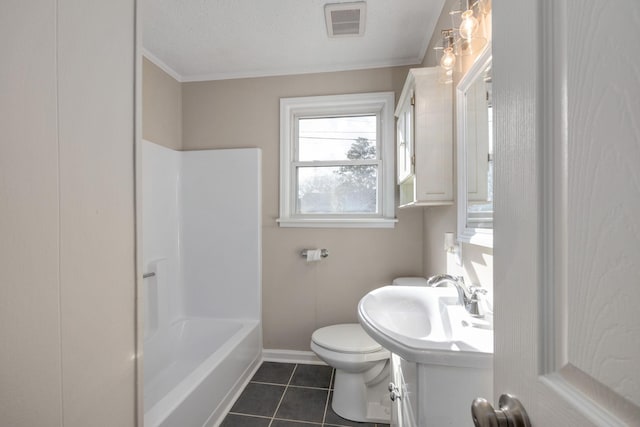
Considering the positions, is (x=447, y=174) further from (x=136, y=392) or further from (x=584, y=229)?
(x=136, y=392)

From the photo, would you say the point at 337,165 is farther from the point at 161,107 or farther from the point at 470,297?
the point at 470,297

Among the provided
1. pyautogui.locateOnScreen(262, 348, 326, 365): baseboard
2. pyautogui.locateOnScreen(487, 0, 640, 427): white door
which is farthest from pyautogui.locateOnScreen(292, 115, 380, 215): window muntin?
pyautogui.locateOnScreen(487, 0, 640, 427): white door

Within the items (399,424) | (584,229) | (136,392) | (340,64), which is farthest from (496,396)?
(340,64)

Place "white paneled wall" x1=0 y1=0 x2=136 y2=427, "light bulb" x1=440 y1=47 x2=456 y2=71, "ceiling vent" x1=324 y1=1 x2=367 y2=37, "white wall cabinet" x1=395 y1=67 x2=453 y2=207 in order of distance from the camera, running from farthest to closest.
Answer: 1. "ceiling vent" x1=324 y1=1 x2=367 y2=37
2. "white wall cabinet" x1=395 y1=67 x2=453 y2=207
3. "light bulb" x1=440 y1=47 x2=456 y2=71
4. "white paneled wall" x1=0 y1=0 x2=136 y2=427

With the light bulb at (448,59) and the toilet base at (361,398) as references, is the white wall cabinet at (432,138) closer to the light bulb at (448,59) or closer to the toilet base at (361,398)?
the light bulb at (448,59)

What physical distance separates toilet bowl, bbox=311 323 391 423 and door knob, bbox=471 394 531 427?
1.41 meters

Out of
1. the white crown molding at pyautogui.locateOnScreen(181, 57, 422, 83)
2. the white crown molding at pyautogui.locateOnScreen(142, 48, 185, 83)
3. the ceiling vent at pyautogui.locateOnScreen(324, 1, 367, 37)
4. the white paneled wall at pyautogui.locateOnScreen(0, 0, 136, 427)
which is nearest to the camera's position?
the white paneled wall at pyautogui.locateOnScreen(0, 0, 136, 427)

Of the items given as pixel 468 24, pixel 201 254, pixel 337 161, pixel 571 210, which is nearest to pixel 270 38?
pixel 337 161

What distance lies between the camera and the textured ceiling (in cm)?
176

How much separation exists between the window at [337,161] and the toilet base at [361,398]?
1072 mm

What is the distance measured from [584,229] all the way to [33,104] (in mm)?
1027

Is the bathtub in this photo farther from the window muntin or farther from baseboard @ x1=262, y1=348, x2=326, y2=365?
the window muntin

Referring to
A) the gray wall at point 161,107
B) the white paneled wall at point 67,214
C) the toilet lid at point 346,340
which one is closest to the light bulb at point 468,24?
the white paneled wall at point 67,214

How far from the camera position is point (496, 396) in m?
0.50
